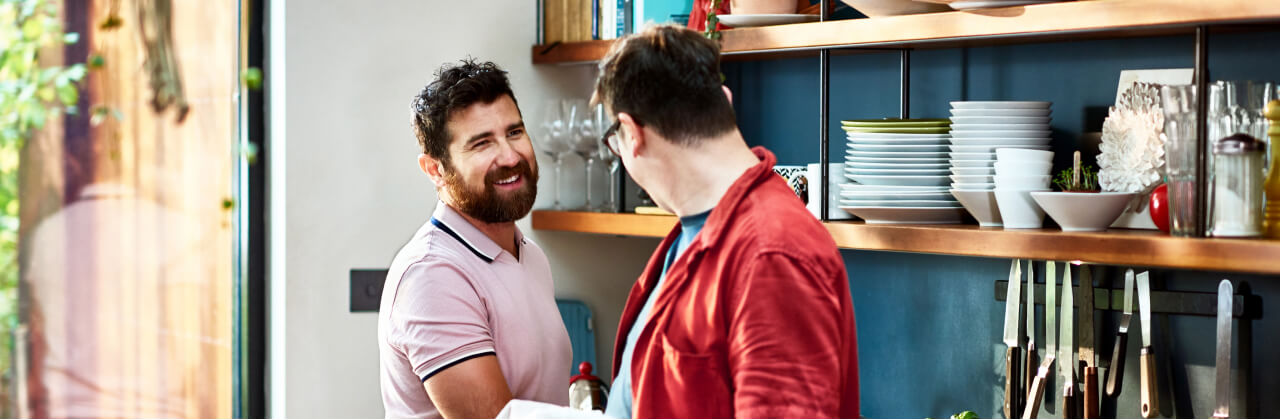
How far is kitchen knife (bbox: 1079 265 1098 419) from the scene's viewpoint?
2.12 metres

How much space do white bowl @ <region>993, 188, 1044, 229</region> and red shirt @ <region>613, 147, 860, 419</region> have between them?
2.16 feet

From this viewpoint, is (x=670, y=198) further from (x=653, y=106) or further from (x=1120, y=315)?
(x=1120, y=315)

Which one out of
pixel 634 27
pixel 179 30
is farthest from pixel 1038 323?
pixel 179 30

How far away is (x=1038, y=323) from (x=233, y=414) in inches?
68.0

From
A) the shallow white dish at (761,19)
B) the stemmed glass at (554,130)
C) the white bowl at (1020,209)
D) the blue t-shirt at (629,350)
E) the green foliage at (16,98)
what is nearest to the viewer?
the blue t-shirt at (629,350)

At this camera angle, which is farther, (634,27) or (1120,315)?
(634,27)

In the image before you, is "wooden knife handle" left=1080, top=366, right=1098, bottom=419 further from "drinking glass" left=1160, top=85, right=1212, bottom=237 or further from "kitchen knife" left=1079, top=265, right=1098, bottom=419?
"drinking glass" left=1160, top=85, right=1212, bottom=237

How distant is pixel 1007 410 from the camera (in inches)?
88.7

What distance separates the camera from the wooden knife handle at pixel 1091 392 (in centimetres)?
212

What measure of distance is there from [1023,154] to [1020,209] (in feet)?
0.30

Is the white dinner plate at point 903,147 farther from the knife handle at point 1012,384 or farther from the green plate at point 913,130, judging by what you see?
the knife handle at point 1012,384

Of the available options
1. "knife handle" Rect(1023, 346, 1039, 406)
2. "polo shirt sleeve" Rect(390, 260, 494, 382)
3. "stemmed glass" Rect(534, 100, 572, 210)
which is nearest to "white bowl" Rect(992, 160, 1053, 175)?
"knife handle" Rect(1023, 346, 1039, 406)

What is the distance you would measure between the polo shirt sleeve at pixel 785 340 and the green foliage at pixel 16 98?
1903 mm

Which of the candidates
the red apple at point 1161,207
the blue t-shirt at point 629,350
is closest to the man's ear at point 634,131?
the blue t-shirt at point 629,350
